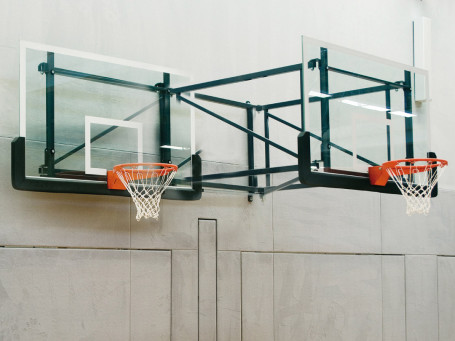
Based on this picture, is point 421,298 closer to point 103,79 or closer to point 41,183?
point 103,79

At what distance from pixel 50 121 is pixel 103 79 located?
2.10 ft

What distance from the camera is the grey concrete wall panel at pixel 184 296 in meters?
6.34

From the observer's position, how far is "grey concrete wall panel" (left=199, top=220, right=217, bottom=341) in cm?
655

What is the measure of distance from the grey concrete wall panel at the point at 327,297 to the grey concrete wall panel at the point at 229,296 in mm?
550

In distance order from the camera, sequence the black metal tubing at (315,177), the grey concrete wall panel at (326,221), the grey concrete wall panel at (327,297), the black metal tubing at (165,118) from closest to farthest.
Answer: the black metal tubing at (315,177) < the black metal tubing at (165,118) < the grey concrete wall panel at (327,297) < the grey concrete wall panel at (326,221)

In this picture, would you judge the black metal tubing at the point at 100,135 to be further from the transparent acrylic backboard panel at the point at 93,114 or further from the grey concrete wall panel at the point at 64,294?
the grey concrete wall panel at the point at 64,294

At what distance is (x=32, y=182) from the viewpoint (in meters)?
5.12

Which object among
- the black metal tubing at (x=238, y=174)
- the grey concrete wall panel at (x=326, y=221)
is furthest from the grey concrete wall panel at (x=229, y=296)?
the black metal tubing at (x=238, y=174)

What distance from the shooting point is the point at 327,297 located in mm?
7820

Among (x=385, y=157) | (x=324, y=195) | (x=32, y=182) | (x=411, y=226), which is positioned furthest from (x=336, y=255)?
(x=32, y=182)

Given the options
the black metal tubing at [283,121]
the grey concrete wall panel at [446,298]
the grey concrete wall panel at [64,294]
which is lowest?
the grey concrete wall panel at [446,298]

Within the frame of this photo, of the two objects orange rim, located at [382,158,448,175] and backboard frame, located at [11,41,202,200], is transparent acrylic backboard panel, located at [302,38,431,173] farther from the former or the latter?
backboard frame, located at [11,41,202,200]

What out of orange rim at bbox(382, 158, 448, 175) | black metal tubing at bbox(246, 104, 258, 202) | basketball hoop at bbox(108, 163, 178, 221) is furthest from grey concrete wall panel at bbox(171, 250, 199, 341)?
orange rim at bbox(382, 158, 448, 175)

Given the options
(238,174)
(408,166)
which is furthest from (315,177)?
(408,166)
